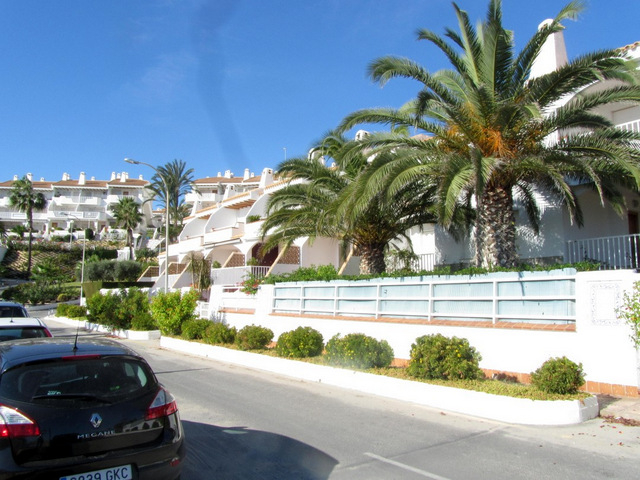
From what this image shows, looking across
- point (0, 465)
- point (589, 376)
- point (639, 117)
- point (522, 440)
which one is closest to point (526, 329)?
point (589, 376)

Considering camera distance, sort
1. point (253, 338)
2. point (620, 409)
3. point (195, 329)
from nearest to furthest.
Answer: point (620, 409), point (253, 338), point (195, 329)

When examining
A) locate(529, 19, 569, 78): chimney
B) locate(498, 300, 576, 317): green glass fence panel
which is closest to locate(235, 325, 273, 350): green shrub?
locate(498, 300, 576, 317): green glass fence panel

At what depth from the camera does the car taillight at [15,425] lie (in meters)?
3.88

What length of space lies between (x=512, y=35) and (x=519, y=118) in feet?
8.65

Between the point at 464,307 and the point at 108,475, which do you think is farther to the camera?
the point at 464,307

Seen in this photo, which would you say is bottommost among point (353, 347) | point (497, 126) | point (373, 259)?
point (353, 347)

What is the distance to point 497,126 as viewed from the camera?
1159cm

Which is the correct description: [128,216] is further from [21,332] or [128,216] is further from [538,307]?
[538,307]

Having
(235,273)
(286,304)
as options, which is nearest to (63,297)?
(235,273)

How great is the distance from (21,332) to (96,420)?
605 cm

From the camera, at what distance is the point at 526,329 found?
1045 centimetres

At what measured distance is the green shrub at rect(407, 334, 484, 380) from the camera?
981 cm

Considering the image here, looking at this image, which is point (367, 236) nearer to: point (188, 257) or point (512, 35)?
point (512, 35)

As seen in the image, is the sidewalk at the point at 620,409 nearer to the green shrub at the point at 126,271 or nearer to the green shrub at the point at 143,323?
the green shrub at the point at 143,323
